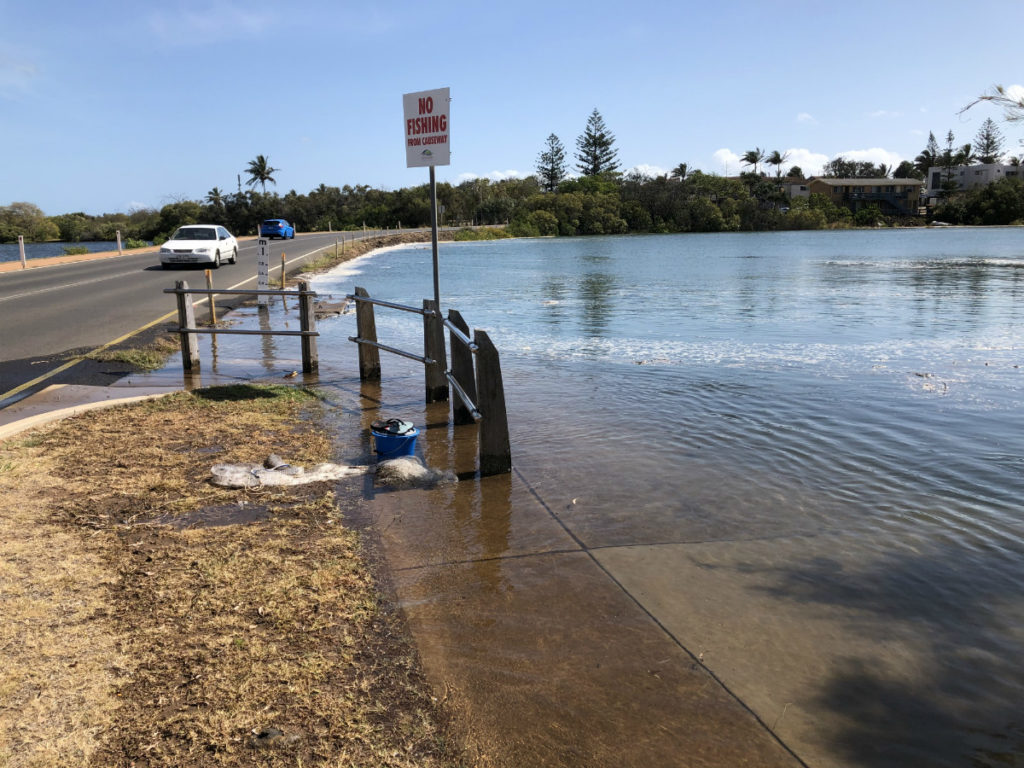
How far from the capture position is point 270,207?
4156 inches

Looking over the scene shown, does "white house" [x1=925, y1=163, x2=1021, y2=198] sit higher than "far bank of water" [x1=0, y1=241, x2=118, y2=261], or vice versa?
"white house" [x1=925, y1=163, x2=1021, y2=198]

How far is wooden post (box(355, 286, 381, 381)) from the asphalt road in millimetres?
3174

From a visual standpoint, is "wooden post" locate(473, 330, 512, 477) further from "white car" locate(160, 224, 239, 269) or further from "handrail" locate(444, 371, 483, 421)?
"white car" locate(160, 224, 239, 269)

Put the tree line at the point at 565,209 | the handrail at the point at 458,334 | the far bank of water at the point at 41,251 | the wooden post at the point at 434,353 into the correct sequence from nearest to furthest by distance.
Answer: the handrail at the point at 458,334
the wooden post at the point at 434,353
the far bank of water at the point at 41,251
the tree line at the point at 565,209

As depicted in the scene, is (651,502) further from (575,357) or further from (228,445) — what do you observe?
(575,357)

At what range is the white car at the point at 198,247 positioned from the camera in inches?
1115

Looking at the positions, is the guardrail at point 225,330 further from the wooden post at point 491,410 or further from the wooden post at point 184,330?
the wooden post at point 491,410

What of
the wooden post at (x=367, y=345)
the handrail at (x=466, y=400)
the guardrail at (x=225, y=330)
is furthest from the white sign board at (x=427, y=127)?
the guardrail at (x=225, y=330)

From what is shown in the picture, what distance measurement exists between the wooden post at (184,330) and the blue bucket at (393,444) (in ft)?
16.3

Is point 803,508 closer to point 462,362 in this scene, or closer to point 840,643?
point 840,643

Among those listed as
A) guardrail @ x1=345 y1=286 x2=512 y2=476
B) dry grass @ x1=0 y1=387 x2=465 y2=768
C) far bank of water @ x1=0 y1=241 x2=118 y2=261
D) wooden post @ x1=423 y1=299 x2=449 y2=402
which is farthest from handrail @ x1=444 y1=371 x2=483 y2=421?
far bank of water @ x1=0 y1=241 x2=118 y2=261

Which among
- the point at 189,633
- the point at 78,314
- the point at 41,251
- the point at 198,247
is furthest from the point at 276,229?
the point at 189,633

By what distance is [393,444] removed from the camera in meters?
6.48

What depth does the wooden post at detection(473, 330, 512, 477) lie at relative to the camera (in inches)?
241
